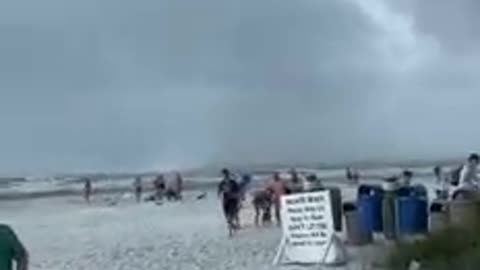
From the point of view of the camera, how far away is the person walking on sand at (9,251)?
8211 mm

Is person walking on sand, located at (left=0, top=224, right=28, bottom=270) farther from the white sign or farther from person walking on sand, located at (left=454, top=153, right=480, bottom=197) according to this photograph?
person walking on sand, located at (left=454, top=153, right=480, bottom=197)

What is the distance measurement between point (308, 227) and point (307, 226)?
2 centimetres

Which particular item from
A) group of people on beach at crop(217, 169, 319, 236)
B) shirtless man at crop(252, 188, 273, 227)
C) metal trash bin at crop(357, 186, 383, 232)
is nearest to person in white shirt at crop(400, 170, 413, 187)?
metal trash bin at crop(357, 186, 383, 232)

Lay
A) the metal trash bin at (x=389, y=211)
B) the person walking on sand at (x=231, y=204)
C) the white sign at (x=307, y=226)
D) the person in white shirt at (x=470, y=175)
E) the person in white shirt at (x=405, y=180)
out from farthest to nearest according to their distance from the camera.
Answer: the person walking on sand at (x=231, y=204), the person in white shirt at (x=405, y=180), the person in white shirt at (x=470, y=175), the metal trash bin at (x=389, y=211), the white sign at (x=307, y=226)

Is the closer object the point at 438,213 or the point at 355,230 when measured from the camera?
the point at 438,213

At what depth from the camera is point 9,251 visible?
27.0ft

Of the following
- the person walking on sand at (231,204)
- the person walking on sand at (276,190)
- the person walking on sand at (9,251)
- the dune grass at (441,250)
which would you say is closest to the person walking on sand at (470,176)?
the dune grass at (441,250)

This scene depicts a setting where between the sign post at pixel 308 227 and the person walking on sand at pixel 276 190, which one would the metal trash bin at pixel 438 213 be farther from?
the person walking on sand at pixel 276 190

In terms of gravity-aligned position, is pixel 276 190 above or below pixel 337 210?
above

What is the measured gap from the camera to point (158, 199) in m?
56.8

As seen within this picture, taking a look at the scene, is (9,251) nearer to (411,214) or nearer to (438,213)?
(438,213)

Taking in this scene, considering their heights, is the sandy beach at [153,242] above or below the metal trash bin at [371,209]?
below

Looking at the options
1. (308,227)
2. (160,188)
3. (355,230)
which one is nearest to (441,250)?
(308,227)

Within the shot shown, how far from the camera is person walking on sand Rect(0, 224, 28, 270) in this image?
821 cm
